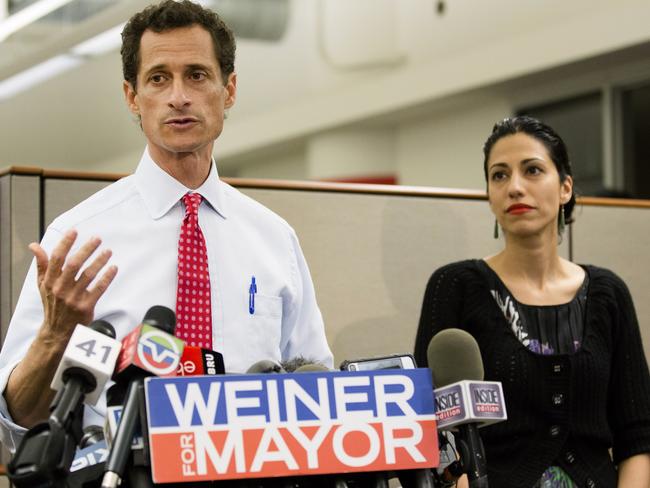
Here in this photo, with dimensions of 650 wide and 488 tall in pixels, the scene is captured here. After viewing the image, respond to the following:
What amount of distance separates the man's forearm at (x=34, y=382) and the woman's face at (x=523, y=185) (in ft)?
3.67

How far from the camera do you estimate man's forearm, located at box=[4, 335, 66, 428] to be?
4.31ft

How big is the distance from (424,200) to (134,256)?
134 centimetres

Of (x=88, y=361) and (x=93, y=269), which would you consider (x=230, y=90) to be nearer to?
(x=93, y=269)

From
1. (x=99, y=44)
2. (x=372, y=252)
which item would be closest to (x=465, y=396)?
(x=372, y=252)

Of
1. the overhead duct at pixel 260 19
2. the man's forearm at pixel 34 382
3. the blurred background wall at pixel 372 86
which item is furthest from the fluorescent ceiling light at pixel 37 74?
the man's forearm at pixel 34 382

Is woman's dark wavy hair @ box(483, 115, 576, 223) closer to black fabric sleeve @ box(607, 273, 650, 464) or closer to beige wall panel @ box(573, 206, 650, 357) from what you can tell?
black fabric sleeve @ box(607, 273, 650, 464)

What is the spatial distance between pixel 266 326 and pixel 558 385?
0.69 metres

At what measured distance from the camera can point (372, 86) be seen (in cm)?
780

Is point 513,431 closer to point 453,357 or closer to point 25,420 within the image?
point 453,357

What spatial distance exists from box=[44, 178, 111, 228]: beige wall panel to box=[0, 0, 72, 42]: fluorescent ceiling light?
4.71m

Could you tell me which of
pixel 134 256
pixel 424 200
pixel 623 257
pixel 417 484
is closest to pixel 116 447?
pixel 417 484

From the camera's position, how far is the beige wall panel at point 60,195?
2338 millimetres

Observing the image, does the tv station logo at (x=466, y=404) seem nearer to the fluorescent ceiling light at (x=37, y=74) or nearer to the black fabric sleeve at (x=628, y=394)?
the black fabric sleeve at (x=628, y=394)

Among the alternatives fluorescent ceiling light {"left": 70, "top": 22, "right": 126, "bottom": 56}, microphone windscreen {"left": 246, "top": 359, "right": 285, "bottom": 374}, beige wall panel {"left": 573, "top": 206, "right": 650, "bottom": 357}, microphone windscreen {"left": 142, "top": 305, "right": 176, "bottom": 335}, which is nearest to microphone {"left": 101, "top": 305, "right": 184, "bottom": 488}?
microphone windscreen {"left": 142, "top": 305, "right": 176, "bottom": 335}
